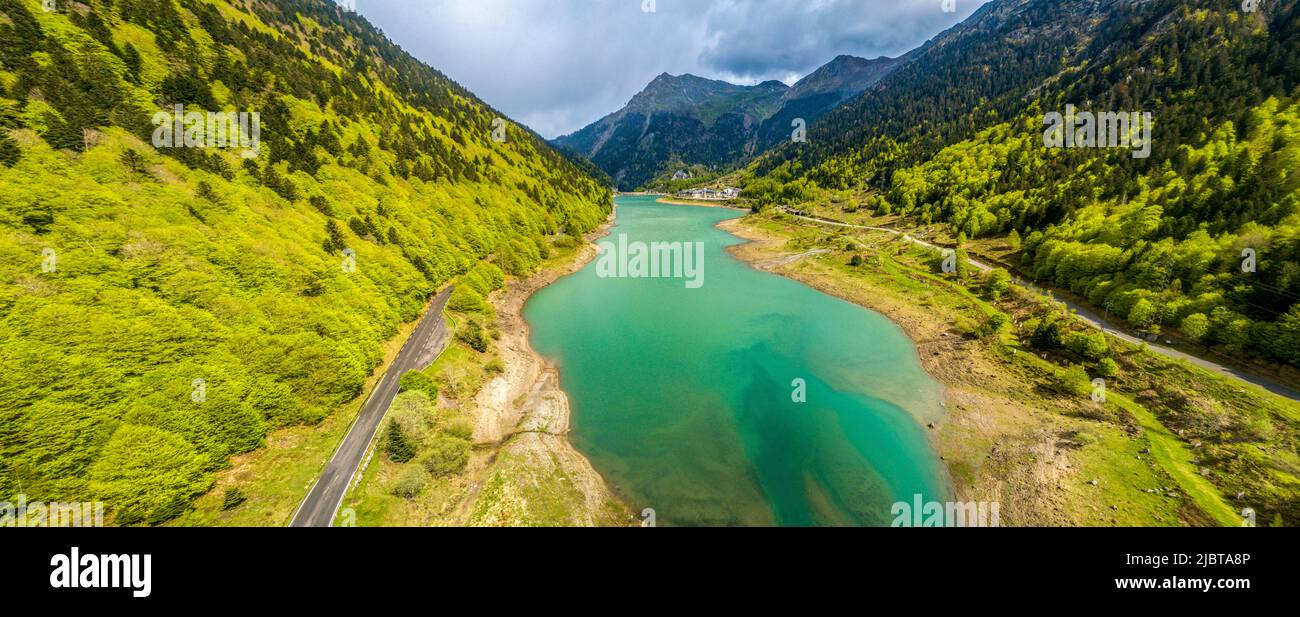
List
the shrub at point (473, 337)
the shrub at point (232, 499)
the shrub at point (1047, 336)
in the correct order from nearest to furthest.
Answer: the shrub at point (232, 499) < the shrub at point (1047, 336) < the shrub at point (473, 337)

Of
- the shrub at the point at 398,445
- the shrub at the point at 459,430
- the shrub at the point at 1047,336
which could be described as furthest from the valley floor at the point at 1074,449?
the shrub at the point at 398,445

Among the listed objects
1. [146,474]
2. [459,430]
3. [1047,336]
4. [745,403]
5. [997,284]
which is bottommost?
[459,430]

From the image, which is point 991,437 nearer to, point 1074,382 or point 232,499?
point 1074,382

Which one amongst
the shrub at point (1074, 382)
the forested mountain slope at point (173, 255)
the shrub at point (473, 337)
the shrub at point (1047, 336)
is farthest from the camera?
the shrub at point (473, 337)

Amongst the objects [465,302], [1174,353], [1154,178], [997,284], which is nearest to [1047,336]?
[1174,353]

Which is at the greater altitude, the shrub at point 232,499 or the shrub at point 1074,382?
the shrub at point 1074,382

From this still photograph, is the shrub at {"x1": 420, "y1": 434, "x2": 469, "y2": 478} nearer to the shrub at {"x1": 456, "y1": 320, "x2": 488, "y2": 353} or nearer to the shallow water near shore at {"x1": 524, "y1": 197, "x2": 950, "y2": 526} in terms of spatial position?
the shallow water near shore at {"x1": 524, "y1": 197, "x2": 950, "y2": 526}

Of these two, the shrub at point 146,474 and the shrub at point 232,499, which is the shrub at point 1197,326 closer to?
the shrub at point 232,499

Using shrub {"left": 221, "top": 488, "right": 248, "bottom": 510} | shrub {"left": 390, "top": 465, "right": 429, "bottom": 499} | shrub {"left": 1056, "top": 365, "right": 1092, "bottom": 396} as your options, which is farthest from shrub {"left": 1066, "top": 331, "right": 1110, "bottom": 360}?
shrub {"left": 221, "top": 488, "right": 248, "bottom": 510}

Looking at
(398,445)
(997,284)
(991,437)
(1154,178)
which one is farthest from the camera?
(1154,178)
